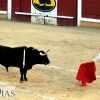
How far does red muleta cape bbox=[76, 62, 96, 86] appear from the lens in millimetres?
5016

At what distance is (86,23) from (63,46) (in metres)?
3.68

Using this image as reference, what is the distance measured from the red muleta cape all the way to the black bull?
1.45ft

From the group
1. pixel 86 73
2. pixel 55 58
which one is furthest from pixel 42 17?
pixel 86 73

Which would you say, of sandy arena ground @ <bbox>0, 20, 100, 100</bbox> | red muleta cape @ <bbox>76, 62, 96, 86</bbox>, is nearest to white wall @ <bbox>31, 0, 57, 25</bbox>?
sandy arena ground @ <bbox>0, 20, 100, 100</bbox>


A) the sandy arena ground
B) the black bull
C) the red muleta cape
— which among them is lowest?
the sandy arena ground

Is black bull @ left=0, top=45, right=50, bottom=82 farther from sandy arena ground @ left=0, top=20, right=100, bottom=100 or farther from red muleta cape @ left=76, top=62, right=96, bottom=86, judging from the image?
red muleta cape @ left=76, top=62, right=96, bottom=86

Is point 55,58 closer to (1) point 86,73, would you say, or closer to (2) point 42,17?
(1) point 86,73

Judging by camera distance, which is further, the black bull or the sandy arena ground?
the black bull

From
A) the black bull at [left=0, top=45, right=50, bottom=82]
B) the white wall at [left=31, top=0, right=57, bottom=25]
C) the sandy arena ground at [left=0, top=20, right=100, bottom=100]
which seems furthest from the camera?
the white wall at [left=31, top=0, right=57, bottom=25]

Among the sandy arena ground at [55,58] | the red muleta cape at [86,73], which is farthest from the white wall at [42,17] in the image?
the red muleta cape at [86,73]

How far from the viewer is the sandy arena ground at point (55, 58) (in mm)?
4621

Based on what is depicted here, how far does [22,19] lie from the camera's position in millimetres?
13008

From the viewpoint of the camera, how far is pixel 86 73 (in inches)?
199

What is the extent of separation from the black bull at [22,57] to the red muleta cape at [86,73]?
1.45 feet
